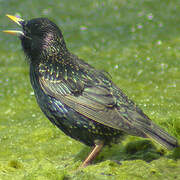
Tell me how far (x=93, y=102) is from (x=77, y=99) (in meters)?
0.18

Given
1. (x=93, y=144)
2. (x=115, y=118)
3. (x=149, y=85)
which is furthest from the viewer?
(x=149, y=85)

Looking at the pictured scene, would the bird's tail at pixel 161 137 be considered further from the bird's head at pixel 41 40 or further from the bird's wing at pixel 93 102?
the bird's head at pixel 41 40

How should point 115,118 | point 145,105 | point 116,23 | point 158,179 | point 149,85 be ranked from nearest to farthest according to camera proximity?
1. point 158,179
2. point 115,118
3. point 145,105
4. point 149,85
5. point 116,23

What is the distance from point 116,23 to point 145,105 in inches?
144

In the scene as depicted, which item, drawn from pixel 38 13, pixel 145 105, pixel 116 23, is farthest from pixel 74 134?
pixel 38 13

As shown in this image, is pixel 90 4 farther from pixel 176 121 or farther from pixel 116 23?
pixel 176 121

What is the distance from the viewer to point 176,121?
4867mm

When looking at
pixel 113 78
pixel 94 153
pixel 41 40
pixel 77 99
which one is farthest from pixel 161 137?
pixel 113 78

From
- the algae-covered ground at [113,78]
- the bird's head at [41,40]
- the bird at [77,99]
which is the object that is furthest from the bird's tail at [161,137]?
the bird's head at [41,40]

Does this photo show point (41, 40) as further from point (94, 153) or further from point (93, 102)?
point (94, 153)

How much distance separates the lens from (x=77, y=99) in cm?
448

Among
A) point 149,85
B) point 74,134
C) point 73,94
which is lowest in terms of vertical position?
point 149,85

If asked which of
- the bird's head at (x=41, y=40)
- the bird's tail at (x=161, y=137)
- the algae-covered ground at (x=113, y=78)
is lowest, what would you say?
the algae-covered ground at (x=113, y=78)

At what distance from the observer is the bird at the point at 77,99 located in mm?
4332
